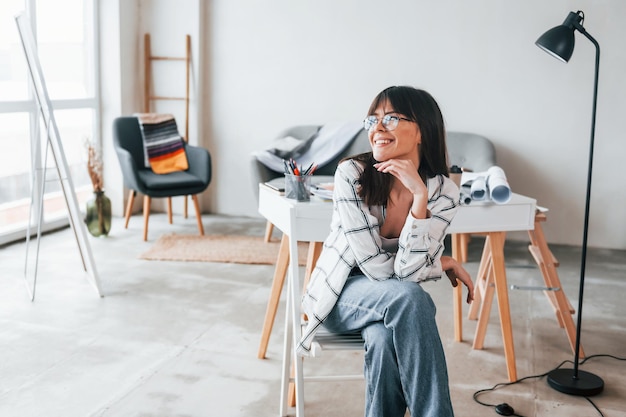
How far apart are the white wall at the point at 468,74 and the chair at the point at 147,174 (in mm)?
692

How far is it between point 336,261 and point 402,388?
1.38 feet

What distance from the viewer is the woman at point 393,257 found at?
193 cm

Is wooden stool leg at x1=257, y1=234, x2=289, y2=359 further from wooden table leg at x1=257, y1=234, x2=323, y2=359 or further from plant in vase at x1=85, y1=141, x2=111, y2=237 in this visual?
plant in vase at x1=85, y1=141, x2=111, y2=237

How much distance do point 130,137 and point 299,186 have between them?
3202 millimetres

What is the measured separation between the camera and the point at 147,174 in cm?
545

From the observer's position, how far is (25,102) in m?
4.96

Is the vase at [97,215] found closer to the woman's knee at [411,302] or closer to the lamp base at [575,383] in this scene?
the lamp base at [575,383]

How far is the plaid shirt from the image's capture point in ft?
6.78

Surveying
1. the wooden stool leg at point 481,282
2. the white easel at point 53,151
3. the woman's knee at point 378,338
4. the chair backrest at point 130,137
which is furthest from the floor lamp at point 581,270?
the chair backrest at point 130,137

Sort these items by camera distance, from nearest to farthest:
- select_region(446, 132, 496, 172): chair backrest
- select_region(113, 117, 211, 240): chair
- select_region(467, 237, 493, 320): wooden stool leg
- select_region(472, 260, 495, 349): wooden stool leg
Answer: select_region(472, 260, 495, 349): wooden stool leg → select_region(467, 237, 493, 320): wooden stool leg → select_region(446, 132, 496, 172): chair backrest → select_region(113, 117, 211, 240): chair

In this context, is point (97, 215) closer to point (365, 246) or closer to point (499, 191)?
point (499, 191)

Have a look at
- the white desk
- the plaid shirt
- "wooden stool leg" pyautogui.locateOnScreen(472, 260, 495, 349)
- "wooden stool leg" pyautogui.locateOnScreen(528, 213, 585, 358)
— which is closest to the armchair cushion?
the white desk

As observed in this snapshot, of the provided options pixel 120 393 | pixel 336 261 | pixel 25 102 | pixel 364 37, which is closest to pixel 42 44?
pixel 25 102

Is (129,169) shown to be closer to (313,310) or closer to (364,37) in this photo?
(364,37)
